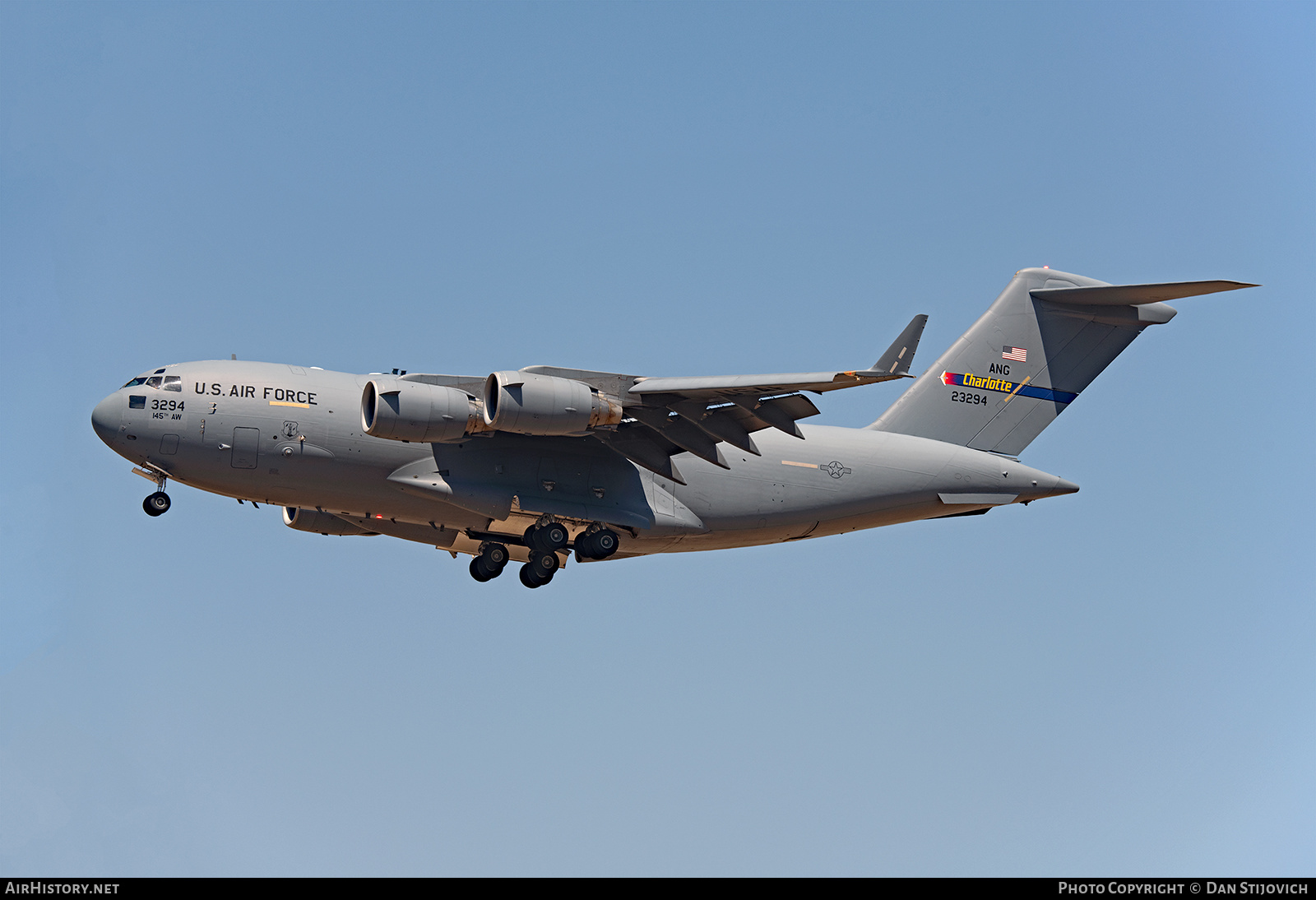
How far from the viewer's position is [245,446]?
15422 millimetres

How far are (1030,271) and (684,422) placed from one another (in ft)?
21.2

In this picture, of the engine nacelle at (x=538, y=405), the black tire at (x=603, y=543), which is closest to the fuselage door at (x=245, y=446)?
the engine nacelle at (x=538, y=405)

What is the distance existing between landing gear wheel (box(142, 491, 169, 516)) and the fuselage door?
2.94 feet

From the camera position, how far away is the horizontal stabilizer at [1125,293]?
1742 centimetres

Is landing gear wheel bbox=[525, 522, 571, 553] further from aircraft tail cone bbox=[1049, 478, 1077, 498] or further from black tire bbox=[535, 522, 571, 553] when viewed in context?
aircraft tail cone bbox=[1049, 478, 1077, 498]

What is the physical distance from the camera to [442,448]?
638 inches

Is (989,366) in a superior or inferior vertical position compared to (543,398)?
superior

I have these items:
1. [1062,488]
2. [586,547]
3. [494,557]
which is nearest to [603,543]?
[586,547]

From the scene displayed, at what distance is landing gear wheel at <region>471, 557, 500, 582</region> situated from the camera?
18.3 m

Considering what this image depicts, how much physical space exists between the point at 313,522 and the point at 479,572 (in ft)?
6.87

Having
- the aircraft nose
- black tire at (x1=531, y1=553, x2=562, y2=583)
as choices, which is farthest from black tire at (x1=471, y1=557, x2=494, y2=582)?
the aircraft nose

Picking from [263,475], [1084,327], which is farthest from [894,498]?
[263,475]

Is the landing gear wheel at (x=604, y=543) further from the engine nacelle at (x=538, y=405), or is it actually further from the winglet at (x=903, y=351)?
the winglet at (x=903, y=351)
